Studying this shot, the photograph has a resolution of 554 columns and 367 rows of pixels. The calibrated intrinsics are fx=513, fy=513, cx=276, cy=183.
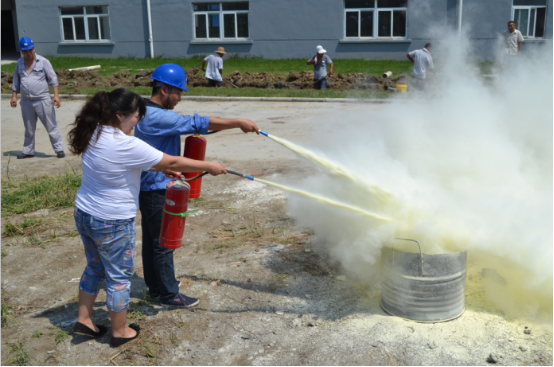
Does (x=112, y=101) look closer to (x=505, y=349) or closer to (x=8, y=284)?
(x=8, y=284)

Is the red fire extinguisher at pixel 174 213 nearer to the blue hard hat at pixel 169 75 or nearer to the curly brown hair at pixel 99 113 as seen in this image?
the curly brown hair at pixel 99 113

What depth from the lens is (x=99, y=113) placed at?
11.1ft

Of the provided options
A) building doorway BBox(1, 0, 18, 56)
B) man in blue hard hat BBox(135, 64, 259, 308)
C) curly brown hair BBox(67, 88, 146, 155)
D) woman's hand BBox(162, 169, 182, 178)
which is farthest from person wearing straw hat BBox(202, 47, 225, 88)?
building doorway BBox(1, 0, 18, 56)

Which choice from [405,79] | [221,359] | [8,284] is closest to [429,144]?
[221,359]

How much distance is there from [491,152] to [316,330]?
2.07 m

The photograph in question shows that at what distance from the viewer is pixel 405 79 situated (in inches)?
616

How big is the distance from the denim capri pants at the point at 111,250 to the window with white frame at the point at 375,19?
72.1 ft

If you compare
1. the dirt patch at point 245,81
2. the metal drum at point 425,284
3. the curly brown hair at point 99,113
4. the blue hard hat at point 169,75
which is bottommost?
Result: the metal drum at point 425,284

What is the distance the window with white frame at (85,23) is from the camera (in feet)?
87.2

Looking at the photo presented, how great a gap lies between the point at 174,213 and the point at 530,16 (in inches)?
890

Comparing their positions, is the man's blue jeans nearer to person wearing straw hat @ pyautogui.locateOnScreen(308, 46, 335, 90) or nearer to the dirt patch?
the dirt patch

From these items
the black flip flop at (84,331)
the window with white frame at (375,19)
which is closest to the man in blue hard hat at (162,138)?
A: the black flip flop at (84,331)

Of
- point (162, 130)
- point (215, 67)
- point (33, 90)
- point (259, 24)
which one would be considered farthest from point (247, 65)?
point (162, 130)

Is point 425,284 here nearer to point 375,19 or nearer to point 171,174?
point 171,174
